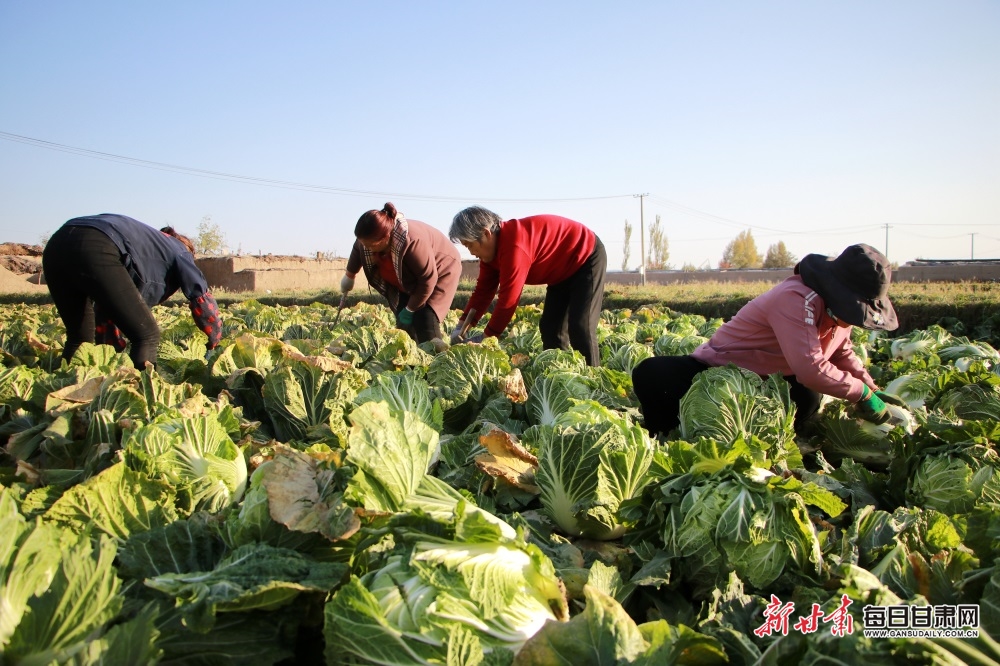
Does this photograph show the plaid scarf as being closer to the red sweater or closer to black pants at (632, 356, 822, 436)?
the red sweater

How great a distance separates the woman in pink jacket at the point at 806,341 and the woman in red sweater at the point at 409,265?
2.72m

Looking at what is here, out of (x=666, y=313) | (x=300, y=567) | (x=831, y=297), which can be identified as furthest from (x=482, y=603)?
(x=666, y=313)

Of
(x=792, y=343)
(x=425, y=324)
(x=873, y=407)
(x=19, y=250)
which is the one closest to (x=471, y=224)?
(x=425, y=324)

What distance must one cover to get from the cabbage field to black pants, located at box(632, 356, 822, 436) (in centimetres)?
49

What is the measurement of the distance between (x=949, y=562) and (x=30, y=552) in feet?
7.89

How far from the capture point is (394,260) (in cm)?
588

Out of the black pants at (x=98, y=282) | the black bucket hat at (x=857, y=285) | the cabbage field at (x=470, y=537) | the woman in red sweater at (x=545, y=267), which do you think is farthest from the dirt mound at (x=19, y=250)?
the black bucket hat at (x=857, y=285)

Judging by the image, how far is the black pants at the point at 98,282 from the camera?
13.7 ft

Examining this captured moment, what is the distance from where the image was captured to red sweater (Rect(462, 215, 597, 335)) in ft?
16.2

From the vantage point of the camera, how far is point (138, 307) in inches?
173

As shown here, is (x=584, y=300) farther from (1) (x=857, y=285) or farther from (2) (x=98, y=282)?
(2) (x=98, y=282)

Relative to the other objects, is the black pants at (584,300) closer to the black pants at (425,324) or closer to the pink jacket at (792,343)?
the black pants at (425,324)

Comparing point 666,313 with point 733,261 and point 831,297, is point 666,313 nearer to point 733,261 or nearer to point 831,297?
point 831,297

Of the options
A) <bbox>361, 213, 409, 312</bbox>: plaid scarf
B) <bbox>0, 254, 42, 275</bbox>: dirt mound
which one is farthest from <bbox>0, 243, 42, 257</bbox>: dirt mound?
<bbox>361, 213, 409, 312</bbox>: plaid scarf
